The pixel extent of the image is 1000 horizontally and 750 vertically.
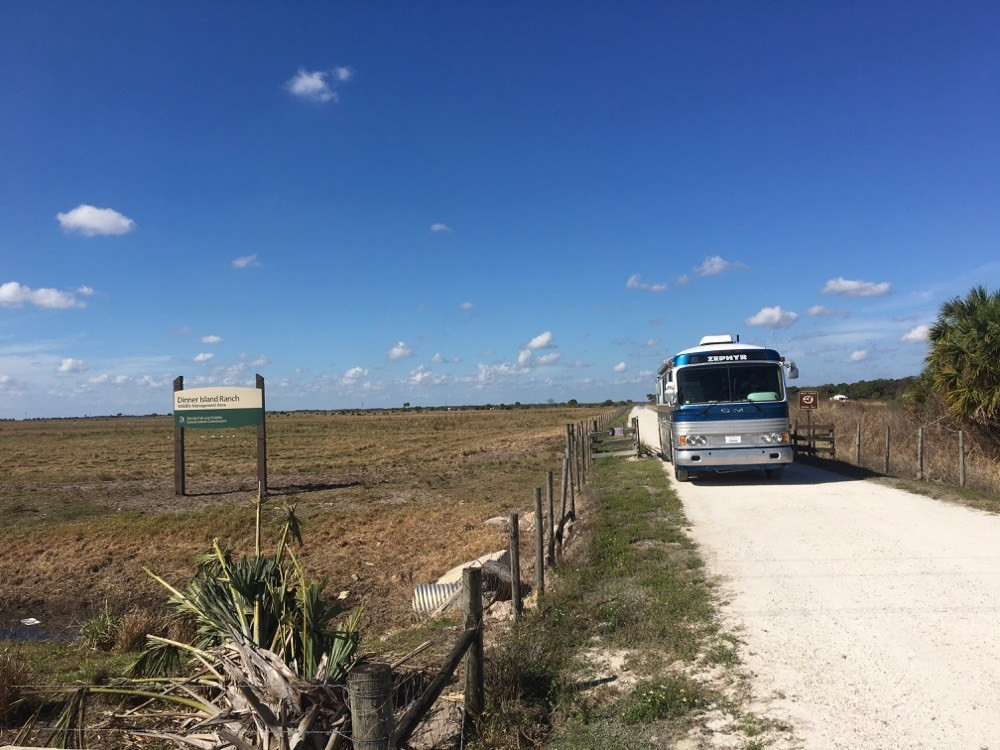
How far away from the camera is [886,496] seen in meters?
13.4

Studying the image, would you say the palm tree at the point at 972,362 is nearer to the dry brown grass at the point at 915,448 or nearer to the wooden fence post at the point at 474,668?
the dry brown grass at the point at 915,448

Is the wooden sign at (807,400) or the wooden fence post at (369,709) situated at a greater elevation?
the wooden sign at (807,400)

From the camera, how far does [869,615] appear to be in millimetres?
6566

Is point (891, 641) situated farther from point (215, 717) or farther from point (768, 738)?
point (215, 717)

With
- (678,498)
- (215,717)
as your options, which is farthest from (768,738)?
(678,498)

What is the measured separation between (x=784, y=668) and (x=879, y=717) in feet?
2.98

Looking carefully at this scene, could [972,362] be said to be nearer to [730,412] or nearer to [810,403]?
[810,403]

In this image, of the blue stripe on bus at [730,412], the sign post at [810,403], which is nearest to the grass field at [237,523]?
the blue stripe on bus at [730,412]

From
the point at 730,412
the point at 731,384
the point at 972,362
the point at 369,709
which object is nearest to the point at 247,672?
the point at 369,709

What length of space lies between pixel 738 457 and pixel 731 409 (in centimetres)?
106

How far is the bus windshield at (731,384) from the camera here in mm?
15555

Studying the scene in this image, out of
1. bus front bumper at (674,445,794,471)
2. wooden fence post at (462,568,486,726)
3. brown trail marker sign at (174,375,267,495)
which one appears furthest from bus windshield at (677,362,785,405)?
brown trail marker sign at (174,375,267,495)

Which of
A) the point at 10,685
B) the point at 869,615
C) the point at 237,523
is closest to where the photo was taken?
the point at 10,685

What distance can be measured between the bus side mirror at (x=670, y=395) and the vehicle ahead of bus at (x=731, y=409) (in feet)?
0.16
